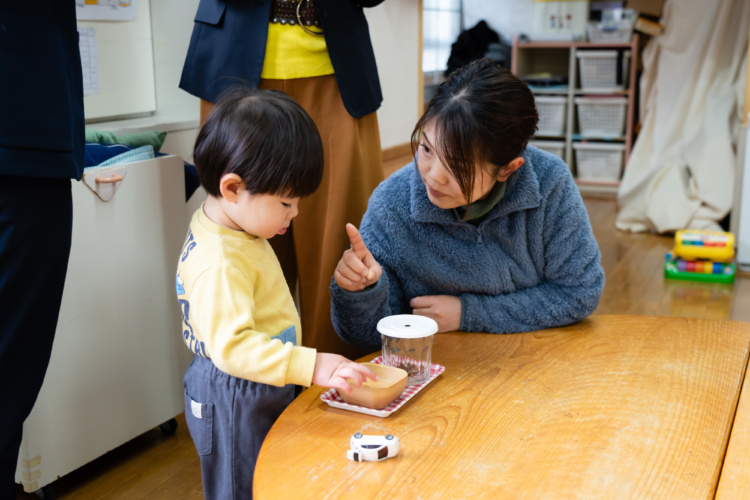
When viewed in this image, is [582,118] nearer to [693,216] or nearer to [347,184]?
[693,216]

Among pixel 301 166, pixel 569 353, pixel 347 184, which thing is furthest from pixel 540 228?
pixel 347 184

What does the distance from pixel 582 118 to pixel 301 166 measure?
4266 mm

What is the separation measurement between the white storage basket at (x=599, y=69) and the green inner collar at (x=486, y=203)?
384 cm

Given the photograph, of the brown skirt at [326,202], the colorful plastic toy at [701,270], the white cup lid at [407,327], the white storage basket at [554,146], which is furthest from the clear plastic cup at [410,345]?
the white storage basket at [554,146]

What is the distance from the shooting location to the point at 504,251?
1.30 meters

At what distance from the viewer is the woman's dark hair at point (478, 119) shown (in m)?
1.16

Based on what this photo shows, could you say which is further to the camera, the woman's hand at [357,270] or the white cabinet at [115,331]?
the white cabinet at [115,331]

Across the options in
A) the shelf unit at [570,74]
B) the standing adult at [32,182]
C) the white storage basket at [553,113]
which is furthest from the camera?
the white storage basket at [553,113]

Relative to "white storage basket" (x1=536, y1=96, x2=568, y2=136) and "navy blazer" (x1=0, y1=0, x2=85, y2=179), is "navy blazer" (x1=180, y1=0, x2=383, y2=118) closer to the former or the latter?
"navy blazer" (x1=0, y1=0, x2=85, y2=179)

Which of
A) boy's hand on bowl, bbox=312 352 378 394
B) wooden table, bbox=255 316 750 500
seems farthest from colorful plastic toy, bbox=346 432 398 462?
boy's hand on bowl, bbox=312 352 378 394

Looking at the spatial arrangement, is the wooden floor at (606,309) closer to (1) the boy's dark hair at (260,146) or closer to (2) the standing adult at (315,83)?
(2) the standing adult at (315,83)

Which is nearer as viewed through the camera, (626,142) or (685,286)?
(685,286)

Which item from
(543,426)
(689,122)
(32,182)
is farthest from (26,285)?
(689,122)

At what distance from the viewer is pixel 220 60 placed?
1.60 metres
